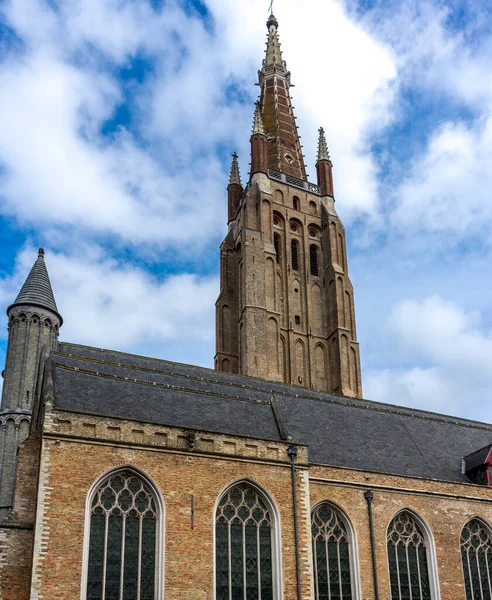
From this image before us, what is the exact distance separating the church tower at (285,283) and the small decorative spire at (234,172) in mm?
913

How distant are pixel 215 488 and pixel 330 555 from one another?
5606 mm

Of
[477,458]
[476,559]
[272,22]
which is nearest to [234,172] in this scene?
→ [272,22]

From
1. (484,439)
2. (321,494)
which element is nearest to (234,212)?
(484,439)

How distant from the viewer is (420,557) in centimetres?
2752

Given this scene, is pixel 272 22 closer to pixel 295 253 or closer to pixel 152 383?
pixel 295 253

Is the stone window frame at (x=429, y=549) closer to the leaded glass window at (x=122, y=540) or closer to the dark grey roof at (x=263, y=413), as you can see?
the dark grey roof at (x=263, y=413)

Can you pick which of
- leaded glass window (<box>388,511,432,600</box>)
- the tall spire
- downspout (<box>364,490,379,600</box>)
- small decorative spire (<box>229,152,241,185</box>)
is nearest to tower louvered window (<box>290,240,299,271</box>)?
the tall spire

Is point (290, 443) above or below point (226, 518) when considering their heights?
above

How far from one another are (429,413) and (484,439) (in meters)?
4.47

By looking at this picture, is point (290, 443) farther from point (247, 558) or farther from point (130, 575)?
point (130, 575)

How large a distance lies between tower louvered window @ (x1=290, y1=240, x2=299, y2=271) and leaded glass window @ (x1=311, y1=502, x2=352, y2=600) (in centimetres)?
A: 3886

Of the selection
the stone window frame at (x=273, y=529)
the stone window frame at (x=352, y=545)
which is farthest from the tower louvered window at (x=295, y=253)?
the stone window frame at (x=273, y=529)

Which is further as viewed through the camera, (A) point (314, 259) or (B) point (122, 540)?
(A) point (314, 259)

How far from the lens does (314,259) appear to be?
65.3 metres
